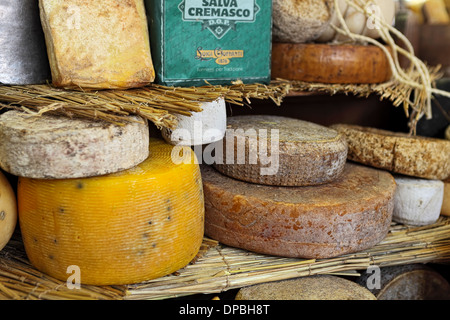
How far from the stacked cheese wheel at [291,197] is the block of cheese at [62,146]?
0.42 meters

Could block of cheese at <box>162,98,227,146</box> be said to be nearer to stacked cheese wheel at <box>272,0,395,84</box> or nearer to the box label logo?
the box label logo

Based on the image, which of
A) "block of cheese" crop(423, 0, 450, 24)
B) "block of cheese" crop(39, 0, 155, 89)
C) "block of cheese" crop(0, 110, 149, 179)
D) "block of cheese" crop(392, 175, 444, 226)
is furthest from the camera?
"block of cheese" crop(423, 0, 450, 24)

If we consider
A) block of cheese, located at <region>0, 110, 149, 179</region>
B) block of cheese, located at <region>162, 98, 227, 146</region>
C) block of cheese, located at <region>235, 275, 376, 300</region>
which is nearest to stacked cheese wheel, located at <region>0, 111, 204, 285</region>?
block of cheese, located at <region>0, 110, 149, 179</region>

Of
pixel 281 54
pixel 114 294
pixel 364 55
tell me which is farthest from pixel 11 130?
pixel 364 55

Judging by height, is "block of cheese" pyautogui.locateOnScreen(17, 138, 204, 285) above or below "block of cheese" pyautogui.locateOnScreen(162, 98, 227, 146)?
below

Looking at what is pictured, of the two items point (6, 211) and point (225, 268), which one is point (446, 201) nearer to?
point (225, 268)

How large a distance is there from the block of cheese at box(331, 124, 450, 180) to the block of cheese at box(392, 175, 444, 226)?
4 cm

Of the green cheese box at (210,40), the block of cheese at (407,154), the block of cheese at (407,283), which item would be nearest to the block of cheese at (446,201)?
the block of cheese at (407,154)

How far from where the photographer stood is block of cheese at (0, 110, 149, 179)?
1.09 m

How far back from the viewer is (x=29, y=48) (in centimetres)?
139

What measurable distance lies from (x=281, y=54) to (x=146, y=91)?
65 cm

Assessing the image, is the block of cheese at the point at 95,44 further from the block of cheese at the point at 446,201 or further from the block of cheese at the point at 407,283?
the block of cheese at the point at 446,201

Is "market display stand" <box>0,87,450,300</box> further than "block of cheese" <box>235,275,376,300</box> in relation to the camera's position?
No

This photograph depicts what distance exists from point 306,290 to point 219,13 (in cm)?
93
